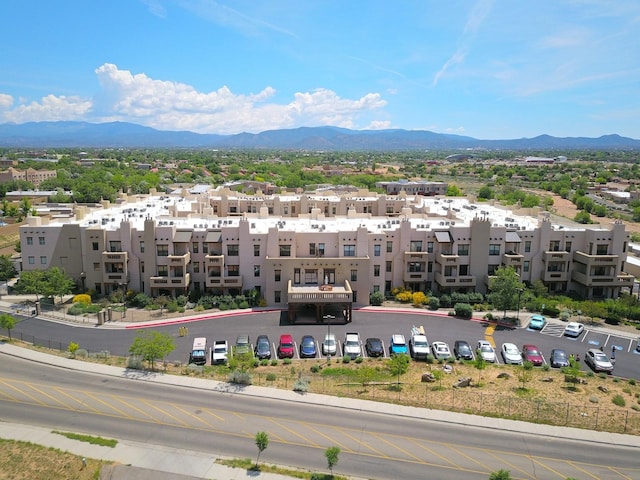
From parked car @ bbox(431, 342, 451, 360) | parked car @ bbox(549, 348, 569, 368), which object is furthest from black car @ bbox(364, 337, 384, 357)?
parked car @ bbox(549, 348, 569, 368)

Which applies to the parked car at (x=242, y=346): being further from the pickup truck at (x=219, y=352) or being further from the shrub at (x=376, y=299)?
the shrub at (x=376, y=299)

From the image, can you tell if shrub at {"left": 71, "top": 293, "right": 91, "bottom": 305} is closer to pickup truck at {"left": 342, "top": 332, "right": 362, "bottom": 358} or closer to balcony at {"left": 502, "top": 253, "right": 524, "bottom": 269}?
pickup truck at {"left": 342, "top": 332, "right": 362, "bottom": 358}

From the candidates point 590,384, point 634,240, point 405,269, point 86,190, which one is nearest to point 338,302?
point 405,269

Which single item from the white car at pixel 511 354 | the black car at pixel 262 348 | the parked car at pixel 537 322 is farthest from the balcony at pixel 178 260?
the parked car at pixel 537 322

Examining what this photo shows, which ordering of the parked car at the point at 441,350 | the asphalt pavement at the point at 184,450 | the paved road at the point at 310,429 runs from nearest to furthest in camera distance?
the asphalt pavement at the point at 184,450
the paved road at the point at 310,429
the parked car at the point at 441,350

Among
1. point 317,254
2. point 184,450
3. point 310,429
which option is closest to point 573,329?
point 317,254

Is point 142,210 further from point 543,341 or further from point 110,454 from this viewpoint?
point 543,341

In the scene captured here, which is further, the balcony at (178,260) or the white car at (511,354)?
the balcony at (178,260)
